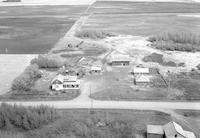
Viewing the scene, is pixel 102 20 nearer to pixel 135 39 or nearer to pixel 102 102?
pixel 135 39

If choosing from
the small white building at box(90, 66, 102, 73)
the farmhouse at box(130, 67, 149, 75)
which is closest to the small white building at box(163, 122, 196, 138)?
the farmhouse at box(130, 67, 149, 75)

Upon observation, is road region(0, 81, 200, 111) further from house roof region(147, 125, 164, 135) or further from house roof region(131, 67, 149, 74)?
house roof region(131, 67, 149, 74)

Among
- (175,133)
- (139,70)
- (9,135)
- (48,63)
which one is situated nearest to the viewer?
(175,133)

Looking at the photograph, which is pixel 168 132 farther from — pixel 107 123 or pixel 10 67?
pixel 10 67

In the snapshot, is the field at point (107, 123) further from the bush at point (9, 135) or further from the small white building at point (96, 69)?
the small white building at point (96, 69)

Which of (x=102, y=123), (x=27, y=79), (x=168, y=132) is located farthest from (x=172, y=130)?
(x=27, y=79)

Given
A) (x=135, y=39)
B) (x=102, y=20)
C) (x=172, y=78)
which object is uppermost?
(x=102, y=20)

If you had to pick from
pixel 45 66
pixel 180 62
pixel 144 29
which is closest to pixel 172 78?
pixel 180 62

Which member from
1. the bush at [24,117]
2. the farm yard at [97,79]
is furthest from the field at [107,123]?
the bush at [24,117]
